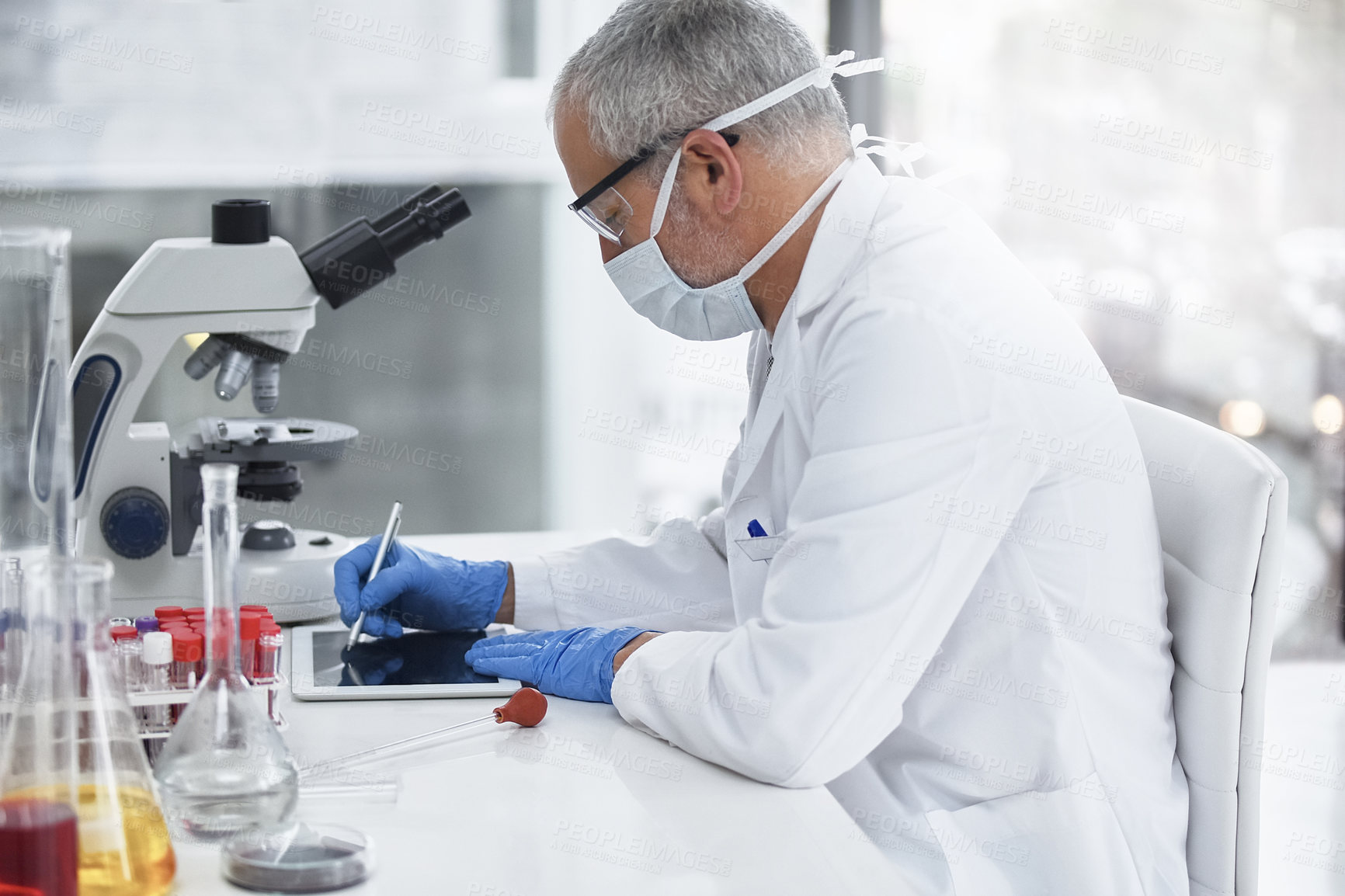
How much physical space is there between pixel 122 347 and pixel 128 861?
2.62ft

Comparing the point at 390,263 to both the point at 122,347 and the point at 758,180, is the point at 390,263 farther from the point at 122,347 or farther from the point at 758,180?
the point at 758,180

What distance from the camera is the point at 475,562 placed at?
4.64ft

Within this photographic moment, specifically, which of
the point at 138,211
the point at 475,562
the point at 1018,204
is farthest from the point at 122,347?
the point at 1018,204

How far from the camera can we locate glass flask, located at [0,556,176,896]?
66 cm

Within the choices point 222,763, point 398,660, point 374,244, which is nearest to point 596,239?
point 374,244

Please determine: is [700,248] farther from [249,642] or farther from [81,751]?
Answer: [81,751]

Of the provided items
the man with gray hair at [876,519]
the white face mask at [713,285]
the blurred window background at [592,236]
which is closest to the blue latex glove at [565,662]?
the man with gray hair at [876,519]

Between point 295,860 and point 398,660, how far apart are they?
1.56 feet

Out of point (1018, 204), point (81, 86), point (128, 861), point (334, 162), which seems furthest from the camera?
point (1018, 204)

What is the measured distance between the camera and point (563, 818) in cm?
89

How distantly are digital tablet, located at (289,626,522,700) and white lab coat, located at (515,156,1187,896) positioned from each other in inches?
7.2

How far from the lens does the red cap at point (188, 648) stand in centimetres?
94

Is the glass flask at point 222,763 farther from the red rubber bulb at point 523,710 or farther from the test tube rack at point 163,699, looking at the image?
the red rubber bulb at point 523,710

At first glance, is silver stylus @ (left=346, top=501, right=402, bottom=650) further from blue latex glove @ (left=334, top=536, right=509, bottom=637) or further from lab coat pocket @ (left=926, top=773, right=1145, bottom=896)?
lab coat pocket @ (left=926, top=773, right=1145, bottom=896)
